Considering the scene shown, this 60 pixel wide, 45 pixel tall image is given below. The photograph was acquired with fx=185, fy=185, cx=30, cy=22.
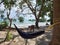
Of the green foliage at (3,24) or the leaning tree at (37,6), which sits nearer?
the green foliage at (3,24)

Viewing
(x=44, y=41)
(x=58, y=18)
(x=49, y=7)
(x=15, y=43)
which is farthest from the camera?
(x=49, y=7)

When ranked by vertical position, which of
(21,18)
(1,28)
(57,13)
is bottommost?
(1,28)

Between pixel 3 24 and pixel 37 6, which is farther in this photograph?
pixel 37 6

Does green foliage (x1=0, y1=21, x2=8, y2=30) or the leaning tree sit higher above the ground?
the leaning tree

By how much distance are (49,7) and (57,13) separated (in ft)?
16.7

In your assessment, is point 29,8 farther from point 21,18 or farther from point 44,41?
point 44,41

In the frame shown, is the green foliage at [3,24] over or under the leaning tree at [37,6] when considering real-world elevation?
under

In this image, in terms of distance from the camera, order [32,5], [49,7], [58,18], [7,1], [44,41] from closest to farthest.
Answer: [58,18], [44,41], [7,1], [49,7], [32,5]

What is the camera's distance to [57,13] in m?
2.98

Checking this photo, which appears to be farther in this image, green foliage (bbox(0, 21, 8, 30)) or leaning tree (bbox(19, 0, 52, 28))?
leaning tree (bbox(19, 0, 52, 28))

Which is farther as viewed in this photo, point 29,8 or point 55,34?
point 29,8

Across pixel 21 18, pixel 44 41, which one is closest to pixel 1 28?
pixel 21 18

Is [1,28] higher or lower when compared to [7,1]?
lower

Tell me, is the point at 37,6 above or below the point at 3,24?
above
